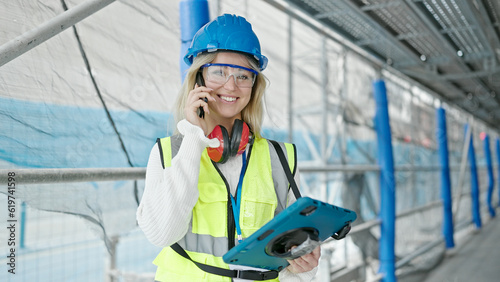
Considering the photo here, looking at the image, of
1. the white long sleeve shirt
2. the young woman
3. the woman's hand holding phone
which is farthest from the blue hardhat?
the white long sleeve shirt

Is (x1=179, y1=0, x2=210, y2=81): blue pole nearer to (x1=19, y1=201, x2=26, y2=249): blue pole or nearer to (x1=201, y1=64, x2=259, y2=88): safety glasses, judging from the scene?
(x1=201, y1=64, x2=259, y2=88): safety glasses

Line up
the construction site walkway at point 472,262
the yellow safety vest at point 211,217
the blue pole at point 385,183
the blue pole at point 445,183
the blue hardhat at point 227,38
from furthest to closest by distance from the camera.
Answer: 1. the blue pole at point 445,183
2. the construction site walkway at point 472,262
3. the blue pole at point 385,183
4. the blue hardhat at point 227,38
5. the yellow safety vest at point 211,217

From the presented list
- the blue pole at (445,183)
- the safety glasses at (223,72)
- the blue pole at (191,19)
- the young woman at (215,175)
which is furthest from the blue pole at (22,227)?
the blue pole at (445,183)

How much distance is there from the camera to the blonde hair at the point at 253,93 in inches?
60.7

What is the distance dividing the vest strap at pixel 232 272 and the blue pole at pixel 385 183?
12.6 feet

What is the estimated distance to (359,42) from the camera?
166 inches

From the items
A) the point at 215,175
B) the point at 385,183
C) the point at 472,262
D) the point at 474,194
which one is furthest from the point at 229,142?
the point at 474,194

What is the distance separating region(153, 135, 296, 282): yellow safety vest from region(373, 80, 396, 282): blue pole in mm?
3811

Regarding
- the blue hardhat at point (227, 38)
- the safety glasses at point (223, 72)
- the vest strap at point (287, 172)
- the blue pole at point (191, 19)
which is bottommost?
the vest strap at point (287, 172)

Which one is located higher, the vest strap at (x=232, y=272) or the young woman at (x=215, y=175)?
the young woman at (x=215, y=175)

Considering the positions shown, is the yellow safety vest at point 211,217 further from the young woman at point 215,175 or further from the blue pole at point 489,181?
the blue pole at point 489,181

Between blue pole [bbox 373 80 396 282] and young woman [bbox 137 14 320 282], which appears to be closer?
young woman [bbox 137 14 320 282]

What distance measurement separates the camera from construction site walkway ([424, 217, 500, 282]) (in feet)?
20.2

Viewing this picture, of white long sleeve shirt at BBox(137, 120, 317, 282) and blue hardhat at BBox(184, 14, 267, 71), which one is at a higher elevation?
blue hardhat at BBox(184, 14, 267, 71)
